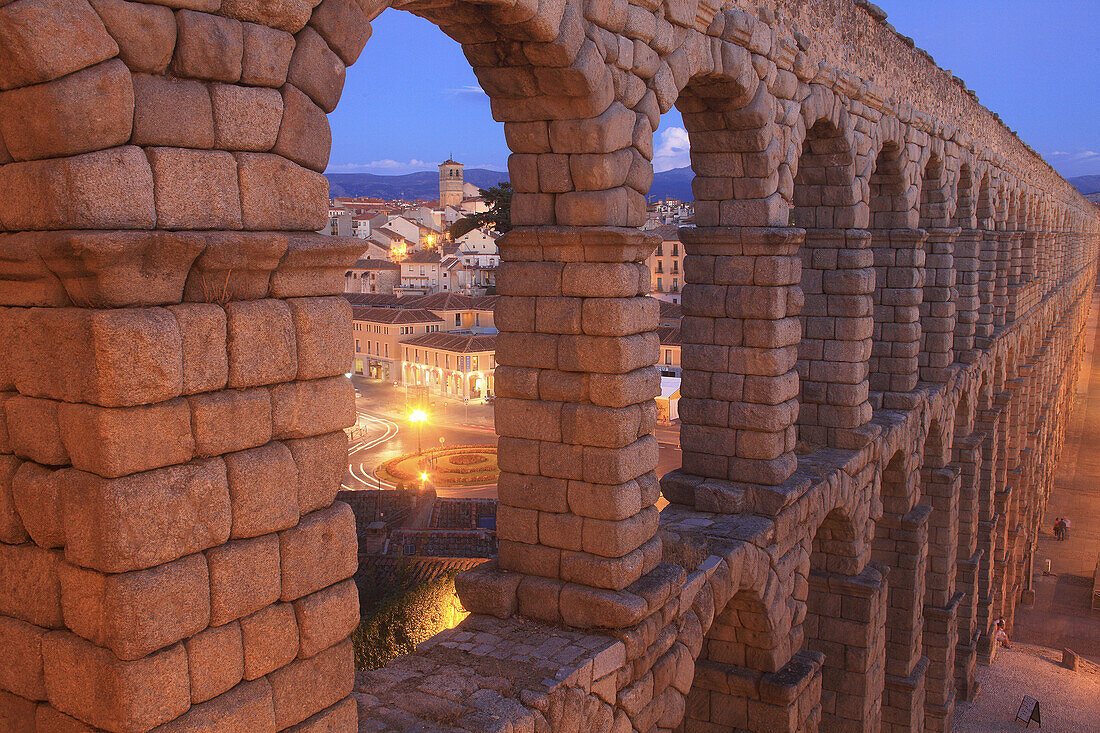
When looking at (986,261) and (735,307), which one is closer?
(735,307)

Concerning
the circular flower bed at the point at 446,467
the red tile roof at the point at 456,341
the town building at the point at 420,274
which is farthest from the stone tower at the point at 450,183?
the circular flower bed at the point at 446,467

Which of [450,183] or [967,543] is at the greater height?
[450,183]

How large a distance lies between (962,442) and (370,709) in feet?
45.9

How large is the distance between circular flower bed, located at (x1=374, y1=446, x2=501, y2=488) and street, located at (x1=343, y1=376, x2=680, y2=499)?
48cm

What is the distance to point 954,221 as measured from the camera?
16266 millimetres

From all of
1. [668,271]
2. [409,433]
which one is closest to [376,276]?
[668,271]

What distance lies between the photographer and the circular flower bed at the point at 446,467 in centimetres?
3023

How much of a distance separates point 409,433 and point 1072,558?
23.4 m

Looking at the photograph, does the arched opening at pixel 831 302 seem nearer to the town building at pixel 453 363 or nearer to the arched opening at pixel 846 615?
the arched opening at pixel 846 615

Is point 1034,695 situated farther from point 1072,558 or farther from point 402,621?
point 402,621

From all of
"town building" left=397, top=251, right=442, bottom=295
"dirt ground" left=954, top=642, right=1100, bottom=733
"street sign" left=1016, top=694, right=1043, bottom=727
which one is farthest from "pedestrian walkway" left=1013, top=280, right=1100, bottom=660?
"town building" left=397, top=251, right=442, bottom=295

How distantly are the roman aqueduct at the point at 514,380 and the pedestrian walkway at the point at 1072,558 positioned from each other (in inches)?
430

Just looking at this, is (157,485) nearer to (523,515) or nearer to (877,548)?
(523,515)

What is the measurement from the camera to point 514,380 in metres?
6.25
